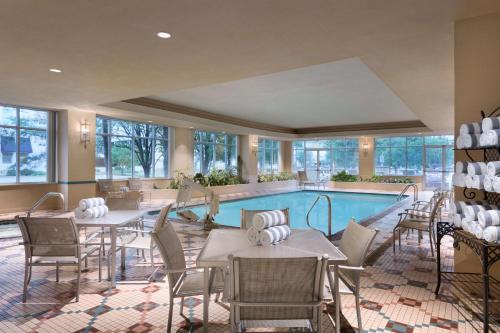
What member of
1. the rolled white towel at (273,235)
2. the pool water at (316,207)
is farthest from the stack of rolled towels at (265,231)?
the pool water at (316,207)

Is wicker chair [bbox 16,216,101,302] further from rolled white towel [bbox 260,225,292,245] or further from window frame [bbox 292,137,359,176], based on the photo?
window frame [bbox 292,137,359,176]

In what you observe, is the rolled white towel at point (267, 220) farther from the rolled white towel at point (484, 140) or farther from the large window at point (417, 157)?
the large window at point (417, 157)

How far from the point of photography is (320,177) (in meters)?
18.8

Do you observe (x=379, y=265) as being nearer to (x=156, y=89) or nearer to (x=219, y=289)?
(x=219, y=289)

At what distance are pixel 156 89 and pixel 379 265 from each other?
15.2 ft

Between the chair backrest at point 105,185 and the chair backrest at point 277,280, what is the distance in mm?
8953

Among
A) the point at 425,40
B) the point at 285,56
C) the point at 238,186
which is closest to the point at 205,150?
the point at 238,186

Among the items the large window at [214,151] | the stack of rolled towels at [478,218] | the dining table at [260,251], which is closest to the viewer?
the dining table at [260,251]

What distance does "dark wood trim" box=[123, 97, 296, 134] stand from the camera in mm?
8523

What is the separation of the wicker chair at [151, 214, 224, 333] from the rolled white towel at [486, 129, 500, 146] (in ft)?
7.16

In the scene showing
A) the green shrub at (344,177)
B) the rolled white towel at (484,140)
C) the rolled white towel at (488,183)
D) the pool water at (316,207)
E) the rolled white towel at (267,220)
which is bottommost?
the pool water at (316,207)

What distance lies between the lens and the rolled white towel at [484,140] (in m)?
2.38

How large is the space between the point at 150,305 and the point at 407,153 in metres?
16.3

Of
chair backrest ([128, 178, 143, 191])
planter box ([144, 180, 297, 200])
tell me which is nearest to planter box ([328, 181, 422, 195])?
planter box ([144, 180, 297, 200])
